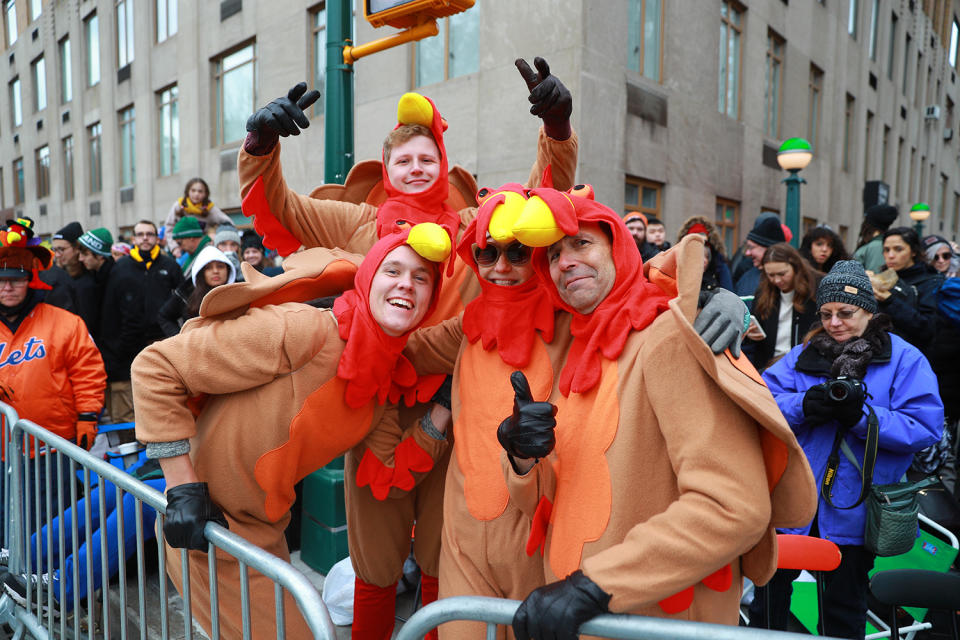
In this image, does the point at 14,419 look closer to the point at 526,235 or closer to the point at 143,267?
the point at 526,235

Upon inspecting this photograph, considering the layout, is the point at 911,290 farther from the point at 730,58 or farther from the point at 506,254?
the point at 730,58

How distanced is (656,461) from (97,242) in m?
6.53

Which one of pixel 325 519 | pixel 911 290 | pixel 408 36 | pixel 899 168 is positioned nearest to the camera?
pixel 408 36

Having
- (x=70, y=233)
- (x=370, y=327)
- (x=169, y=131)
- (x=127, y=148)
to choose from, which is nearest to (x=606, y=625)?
(x=370, y=327)

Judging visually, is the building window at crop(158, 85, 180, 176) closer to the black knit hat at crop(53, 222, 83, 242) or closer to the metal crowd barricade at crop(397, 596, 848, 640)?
the black knit hat at crop(53, 222, 83, 242)

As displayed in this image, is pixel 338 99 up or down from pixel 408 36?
down

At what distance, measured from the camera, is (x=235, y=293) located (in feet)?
6.60

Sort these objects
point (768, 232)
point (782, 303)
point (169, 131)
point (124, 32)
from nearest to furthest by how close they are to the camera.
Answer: point (782, 303), point (768, 232), point (169, 131), point (124, 32)

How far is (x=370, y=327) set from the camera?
2119 millimetres

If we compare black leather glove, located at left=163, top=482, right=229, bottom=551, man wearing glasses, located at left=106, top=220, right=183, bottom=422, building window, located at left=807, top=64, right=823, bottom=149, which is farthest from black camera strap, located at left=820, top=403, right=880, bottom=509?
building window, located at left=807, top=64, right=823, bottom=149

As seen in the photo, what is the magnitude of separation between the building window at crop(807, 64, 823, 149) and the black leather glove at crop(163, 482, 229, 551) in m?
16.7

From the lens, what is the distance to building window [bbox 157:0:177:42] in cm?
1605

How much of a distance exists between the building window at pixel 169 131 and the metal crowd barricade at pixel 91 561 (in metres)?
14.4

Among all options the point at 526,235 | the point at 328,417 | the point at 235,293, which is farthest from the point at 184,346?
the point at 526,235
